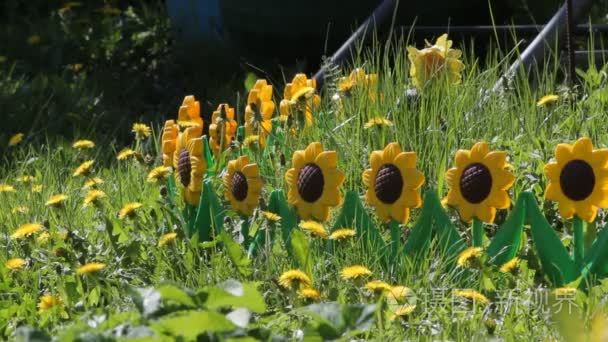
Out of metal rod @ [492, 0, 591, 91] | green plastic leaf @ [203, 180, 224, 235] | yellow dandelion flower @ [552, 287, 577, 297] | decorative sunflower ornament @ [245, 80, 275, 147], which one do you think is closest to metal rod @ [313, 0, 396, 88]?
metal rod @ [492, 0, 591, 91]

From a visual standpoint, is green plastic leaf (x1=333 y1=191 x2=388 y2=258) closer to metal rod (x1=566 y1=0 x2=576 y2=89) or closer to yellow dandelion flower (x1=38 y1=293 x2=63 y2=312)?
yellow dandelion flower (x1=38 y1=293 x2=63 y2=312)

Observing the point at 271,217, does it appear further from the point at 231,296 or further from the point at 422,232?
the point at 231,296

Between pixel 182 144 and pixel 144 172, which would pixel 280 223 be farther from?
pixel 144 172

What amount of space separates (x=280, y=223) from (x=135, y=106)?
3.11 metres

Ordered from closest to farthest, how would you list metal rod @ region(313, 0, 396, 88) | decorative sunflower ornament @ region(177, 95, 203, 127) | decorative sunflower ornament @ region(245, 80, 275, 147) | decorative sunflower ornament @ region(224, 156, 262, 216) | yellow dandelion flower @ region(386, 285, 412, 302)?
yellow dandelion flower @ region(386, 285, 412, 302), decorative sunflower ornament @ region(224, 156, 262, 216), decorative sunflower ornament @ region(245, 80, 275, 147), decorative sunflower ornament @ region(177, 95, 203, 127), metal rod @ region(313, 0, 396, 88)

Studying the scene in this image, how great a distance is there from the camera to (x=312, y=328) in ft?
6.94

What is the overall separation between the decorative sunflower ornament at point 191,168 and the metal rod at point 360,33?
1208 millimetres

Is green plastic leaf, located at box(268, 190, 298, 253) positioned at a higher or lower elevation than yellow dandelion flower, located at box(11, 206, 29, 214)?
higher

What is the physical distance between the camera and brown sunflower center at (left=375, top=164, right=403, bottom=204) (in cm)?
285

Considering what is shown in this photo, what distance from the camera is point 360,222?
293 centimetres

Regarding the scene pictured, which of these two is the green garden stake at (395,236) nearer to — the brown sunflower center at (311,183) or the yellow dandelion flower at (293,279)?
the brown sunflower center at (311,183)


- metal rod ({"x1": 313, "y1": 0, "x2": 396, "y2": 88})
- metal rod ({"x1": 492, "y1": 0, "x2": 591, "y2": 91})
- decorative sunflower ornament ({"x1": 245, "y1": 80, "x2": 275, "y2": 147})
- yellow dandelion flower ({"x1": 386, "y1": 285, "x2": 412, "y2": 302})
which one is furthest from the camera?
metal rod ({"x1": 313, "y1": 0, "x2": 396, "y2": 88})

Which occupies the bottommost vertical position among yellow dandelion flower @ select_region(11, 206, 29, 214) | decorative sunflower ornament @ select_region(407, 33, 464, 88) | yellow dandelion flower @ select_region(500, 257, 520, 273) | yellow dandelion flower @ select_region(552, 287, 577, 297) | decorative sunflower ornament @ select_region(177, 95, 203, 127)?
yellow dandelion flower @ select_region(11, 206, 29, 214)

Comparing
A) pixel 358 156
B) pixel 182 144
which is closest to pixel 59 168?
pixel 182 144
